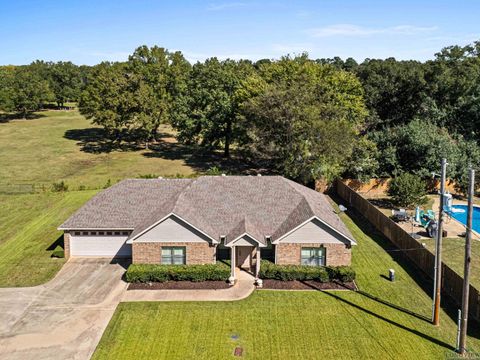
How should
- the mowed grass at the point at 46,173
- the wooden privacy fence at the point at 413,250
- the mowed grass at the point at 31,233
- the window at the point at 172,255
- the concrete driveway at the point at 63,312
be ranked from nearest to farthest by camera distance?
the concrete driveway at the point at 63,312
the wooden privacy fence at the point at 413,250
the window at the point at 172,255
the mowed grass at the point at 31,233
the mowed grass at the point at 46,173

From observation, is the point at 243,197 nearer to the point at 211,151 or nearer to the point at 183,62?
the point at 211,151

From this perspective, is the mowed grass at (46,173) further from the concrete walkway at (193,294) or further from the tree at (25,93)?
the concrete walkway at (193,294)

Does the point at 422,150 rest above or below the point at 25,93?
below

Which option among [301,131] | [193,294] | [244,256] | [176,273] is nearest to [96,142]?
[301,131]

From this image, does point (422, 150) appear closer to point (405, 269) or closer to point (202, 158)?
point (405, 269)

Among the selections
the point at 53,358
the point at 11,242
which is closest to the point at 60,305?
the point at 53,358

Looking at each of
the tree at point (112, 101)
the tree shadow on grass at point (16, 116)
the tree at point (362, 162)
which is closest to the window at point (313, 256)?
the tree at point (362, 162)
